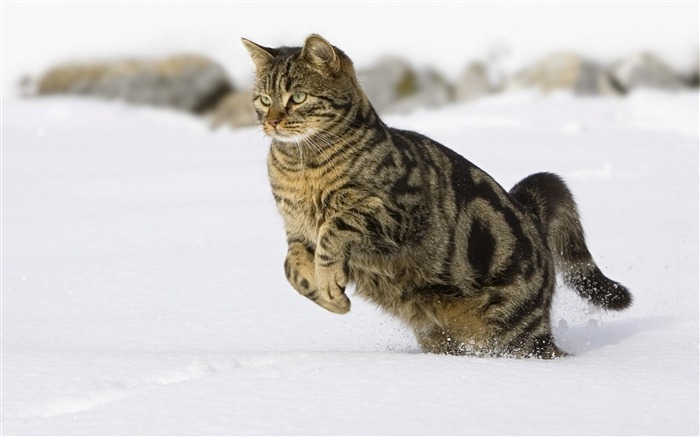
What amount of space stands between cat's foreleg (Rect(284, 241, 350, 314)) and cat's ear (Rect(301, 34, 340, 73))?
654mm

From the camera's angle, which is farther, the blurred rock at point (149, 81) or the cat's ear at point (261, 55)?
the blurred rock at point (149, 81)

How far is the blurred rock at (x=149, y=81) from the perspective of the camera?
1305 cm

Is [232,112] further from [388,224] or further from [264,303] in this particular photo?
[388,224]

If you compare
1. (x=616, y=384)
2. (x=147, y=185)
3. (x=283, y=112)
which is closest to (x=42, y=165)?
(x=147, y=185)

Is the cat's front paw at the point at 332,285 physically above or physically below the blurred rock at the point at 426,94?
above

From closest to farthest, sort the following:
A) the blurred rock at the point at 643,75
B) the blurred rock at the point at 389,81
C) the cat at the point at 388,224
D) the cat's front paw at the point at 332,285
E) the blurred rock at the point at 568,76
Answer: the cat's front paw at the point at 332,285, the cat at the point at 388,224, the blurred rock at the point at 568,76, the blurred rock at the point at 643,75, the blurred rock at the point at 389,81

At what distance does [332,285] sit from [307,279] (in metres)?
0.14

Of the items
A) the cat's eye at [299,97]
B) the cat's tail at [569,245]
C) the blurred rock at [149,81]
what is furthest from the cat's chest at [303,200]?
the blurred rock at [149,81]

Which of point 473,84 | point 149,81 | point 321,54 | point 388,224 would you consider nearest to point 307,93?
point 321,54

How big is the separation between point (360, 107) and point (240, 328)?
1.15 m

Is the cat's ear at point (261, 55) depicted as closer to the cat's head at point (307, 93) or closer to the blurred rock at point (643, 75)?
the cat's head at point (307, 93)

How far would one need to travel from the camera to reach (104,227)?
6.13m

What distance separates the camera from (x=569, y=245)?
423 centimetres

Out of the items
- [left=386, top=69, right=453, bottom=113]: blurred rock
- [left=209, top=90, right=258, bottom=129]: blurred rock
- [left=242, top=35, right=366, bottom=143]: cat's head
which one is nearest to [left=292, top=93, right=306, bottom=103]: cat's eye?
[left=242, top=35, right=366, bottom=143]: cat's head
